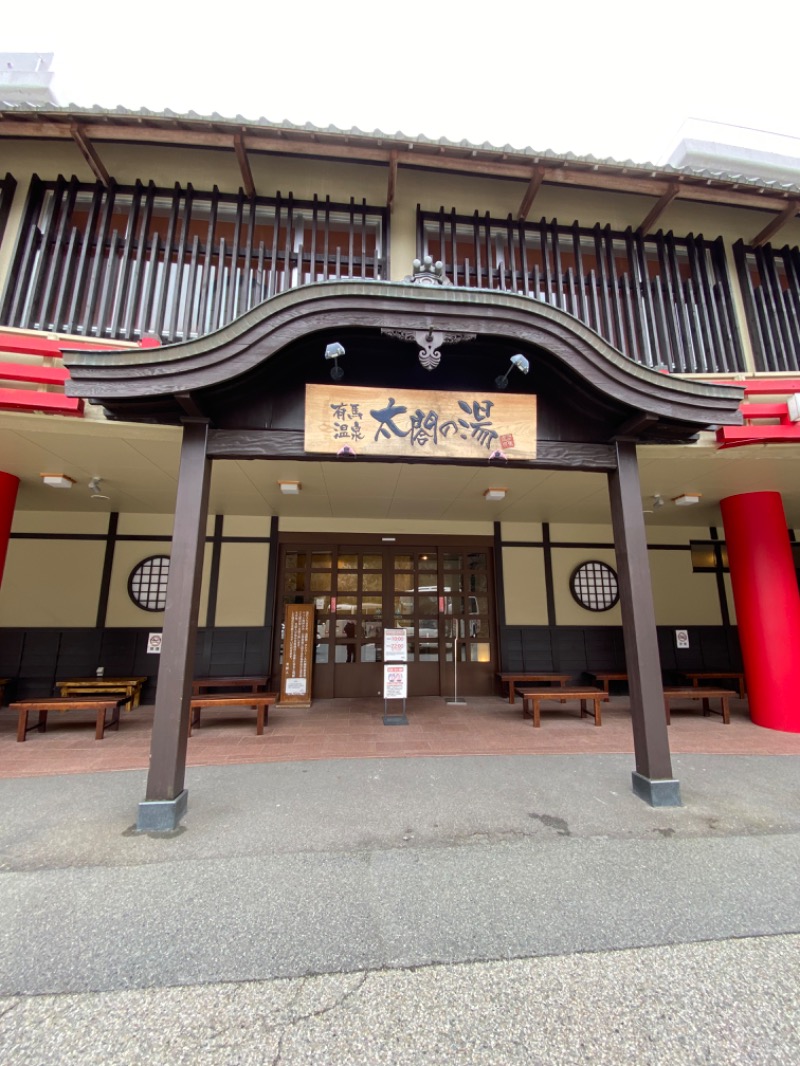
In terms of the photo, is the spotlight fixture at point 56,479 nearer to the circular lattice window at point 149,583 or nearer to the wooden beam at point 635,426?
the circular lattice window at point 149,583

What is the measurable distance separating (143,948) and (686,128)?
21675 mm

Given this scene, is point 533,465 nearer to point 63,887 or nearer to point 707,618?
point 63,887

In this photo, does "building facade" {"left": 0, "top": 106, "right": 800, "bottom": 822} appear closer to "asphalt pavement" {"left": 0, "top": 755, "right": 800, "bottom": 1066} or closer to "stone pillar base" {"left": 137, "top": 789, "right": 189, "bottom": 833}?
"stone pillar base" {"left": 137, "top": 789, "right": 189, "bottom": 833}

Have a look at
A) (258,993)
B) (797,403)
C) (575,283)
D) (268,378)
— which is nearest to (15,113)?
(268,378)

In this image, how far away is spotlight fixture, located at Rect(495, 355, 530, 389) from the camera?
12.3 ft

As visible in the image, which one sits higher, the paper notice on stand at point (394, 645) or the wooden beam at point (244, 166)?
the wooden beam at point (244, 166)

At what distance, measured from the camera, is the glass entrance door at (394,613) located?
316 inches

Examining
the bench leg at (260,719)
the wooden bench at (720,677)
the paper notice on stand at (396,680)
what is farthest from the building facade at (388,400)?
the paper notice on stand at (396,680)

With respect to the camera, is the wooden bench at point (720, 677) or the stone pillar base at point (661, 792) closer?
the stone pillar base at point (661, 792)

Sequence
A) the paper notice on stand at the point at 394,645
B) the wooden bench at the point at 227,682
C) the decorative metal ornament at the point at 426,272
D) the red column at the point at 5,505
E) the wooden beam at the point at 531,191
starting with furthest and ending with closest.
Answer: the wooden bench at the point at 227,682
the paper notice on stand at the point at 394,645
the red column at the point at 5,505
the wooden beam at the point at 531,191
the decorative metal ornament at the point at 426,272

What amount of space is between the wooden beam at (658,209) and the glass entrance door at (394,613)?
5.39 metres

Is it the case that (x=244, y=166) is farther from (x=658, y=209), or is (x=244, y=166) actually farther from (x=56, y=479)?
(x=658, y=209)

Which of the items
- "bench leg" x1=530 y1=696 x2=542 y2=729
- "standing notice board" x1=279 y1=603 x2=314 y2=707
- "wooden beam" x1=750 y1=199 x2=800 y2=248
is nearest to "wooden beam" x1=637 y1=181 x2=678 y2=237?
"wooden beam" x1=750 y1=199 x2=800 y2=248

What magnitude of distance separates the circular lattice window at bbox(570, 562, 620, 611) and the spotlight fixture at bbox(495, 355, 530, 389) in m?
5.69
